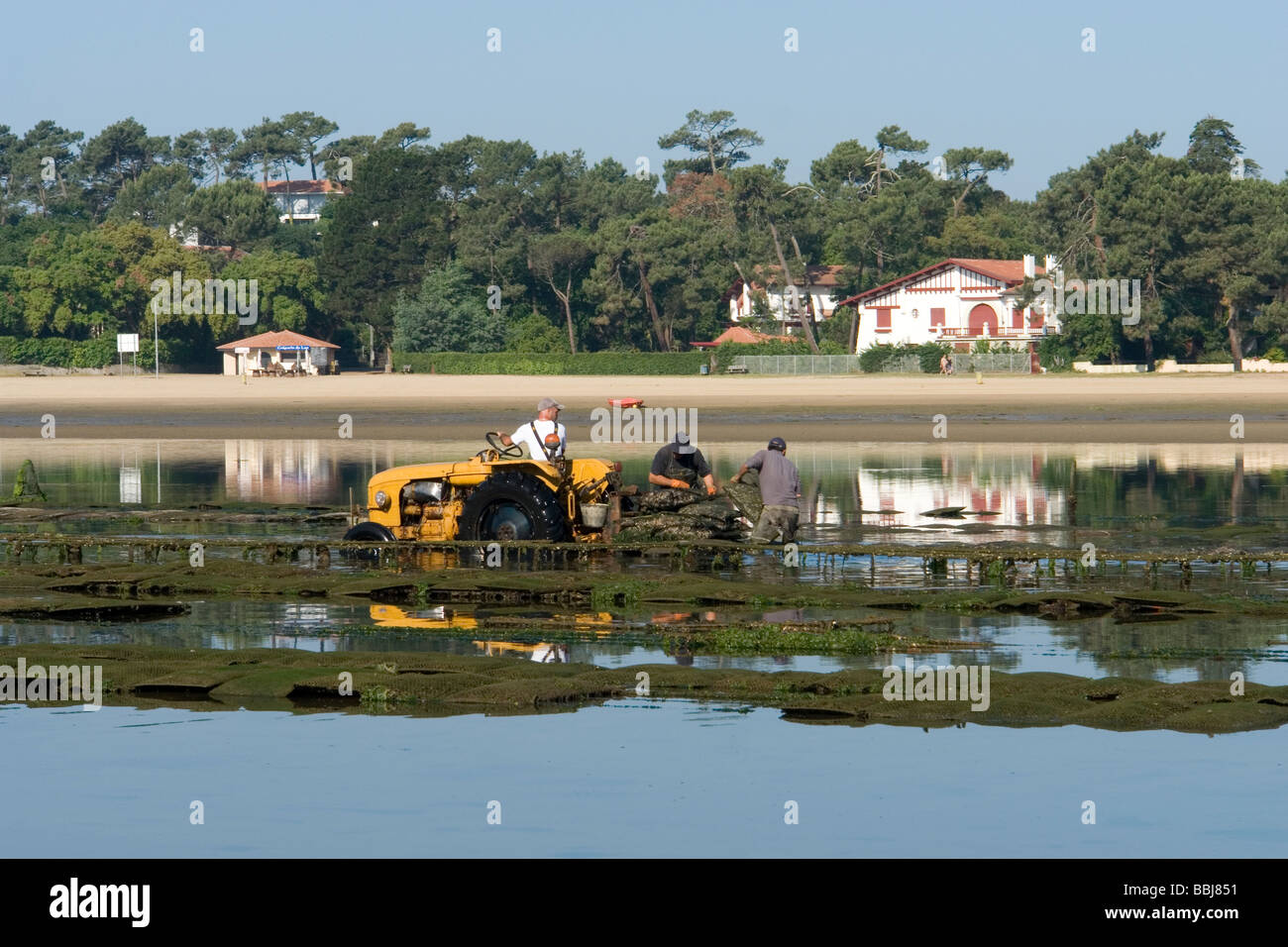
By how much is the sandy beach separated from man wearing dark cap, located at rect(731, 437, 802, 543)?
88.3 ft

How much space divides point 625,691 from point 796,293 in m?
110

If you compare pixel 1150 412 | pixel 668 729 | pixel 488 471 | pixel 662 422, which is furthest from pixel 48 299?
pixel 668 729

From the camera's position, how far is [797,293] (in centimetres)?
12100

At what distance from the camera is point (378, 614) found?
16062 mm

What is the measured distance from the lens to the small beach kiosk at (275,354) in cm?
11469

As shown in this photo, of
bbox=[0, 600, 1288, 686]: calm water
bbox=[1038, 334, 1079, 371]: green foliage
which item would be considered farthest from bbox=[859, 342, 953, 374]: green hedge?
bbox=[0, 600, 1288, 686]: calm water

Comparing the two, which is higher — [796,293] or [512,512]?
[796,293]

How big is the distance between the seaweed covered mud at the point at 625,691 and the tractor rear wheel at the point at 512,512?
550 cm

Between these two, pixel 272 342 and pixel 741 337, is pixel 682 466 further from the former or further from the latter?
pixel 741 337

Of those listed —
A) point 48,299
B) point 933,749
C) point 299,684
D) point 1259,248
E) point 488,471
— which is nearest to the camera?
point 933,749

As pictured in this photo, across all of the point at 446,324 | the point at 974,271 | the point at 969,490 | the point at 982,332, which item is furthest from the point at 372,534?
the point at 446,324
